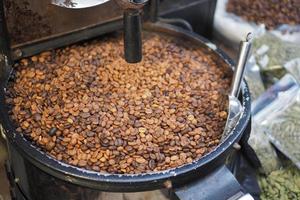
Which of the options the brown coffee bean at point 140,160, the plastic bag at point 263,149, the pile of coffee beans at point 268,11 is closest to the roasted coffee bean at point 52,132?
the brown coffee bean at point 140,160

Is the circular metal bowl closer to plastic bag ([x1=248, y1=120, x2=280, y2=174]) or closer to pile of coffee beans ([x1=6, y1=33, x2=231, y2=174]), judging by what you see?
pile of coffee beans ([x1=6, y1=33, x2=231, y2=174])

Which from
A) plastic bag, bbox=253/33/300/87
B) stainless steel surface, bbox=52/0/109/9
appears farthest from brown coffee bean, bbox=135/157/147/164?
plastic bag, bbox=253/33/300/87

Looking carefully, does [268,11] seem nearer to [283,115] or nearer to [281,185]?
[283,115]

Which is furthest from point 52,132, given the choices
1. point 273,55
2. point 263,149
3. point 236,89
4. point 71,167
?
point 273,55

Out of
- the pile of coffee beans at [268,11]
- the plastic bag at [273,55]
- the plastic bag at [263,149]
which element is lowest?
the plastic bag at [263,149]

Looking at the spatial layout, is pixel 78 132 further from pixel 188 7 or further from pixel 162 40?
pixel 188 7

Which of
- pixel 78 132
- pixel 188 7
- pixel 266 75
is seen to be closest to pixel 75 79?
pixel 78 132

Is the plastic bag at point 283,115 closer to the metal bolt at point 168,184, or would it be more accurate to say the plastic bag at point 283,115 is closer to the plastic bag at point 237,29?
the plastic bag at point 237,29
